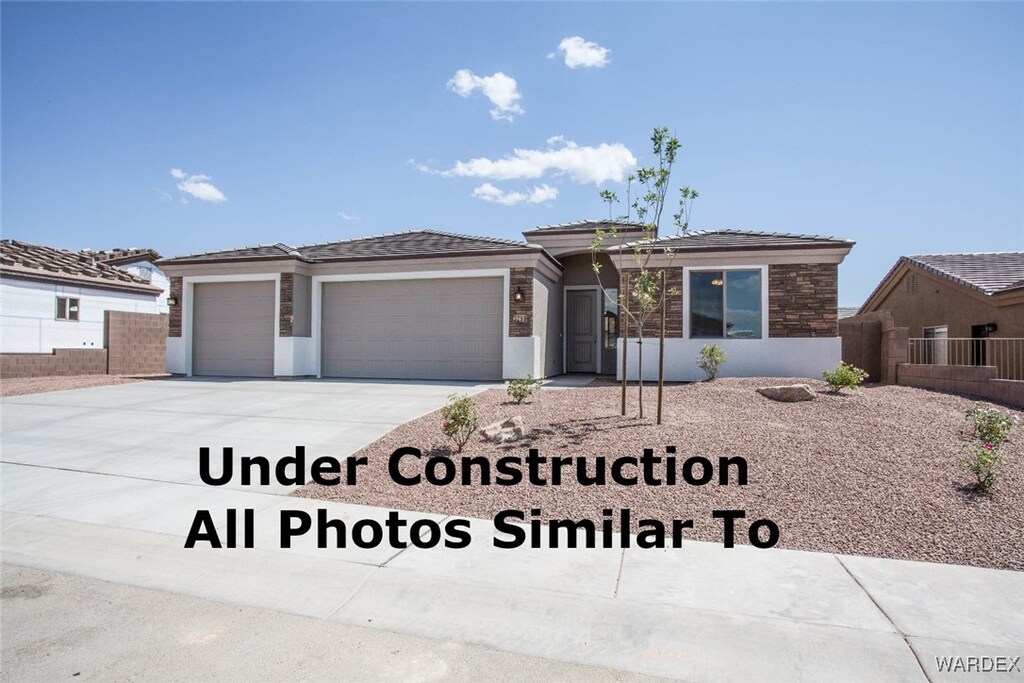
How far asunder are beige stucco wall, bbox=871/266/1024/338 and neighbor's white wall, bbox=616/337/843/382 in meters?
5.11

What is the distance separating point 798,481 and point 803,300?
8752 mm

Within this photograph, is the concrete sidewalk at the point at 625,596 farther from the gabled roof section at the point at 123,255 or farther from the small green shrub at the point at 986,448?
the gabled roof section at the point at 123,255

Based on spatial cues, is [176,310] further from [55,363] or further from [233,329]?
[55,363]

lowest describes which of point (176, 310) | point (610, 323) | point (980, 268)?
point (610, 323)

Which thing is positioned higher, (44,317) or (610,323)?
(44,317)

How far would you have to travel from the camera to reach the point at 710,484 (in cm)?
582

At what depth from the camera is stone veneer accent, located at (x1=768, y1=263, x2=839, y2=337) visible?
13172 mm

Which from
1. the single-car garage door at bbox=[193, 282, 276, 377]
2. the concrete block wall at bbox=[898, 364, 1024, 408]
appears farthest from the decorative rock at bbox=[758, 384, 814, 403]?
the single-car garage door at bbox=[193, 282, 276, 377]

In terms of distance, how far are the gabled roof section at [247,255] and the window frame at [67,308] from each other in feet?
24.0

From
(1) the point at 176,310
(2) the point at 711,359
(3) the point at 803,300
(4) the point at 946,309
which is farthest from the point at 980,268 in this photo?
(1) the point at 176,310

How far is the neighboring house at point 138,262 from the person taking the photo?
90.2ft

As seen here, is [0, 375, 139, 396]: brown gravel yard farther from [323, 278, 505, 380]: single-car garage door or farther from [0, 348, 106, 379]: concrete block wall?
[323, 278, 505, 380]: single-car garage door

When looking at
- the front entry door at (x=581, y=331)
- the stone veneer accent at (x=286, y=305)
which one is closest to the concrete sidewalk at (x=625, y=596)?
the stone veneer accent at (x=286, y=305)

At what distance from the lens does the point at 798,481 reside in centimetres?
579
